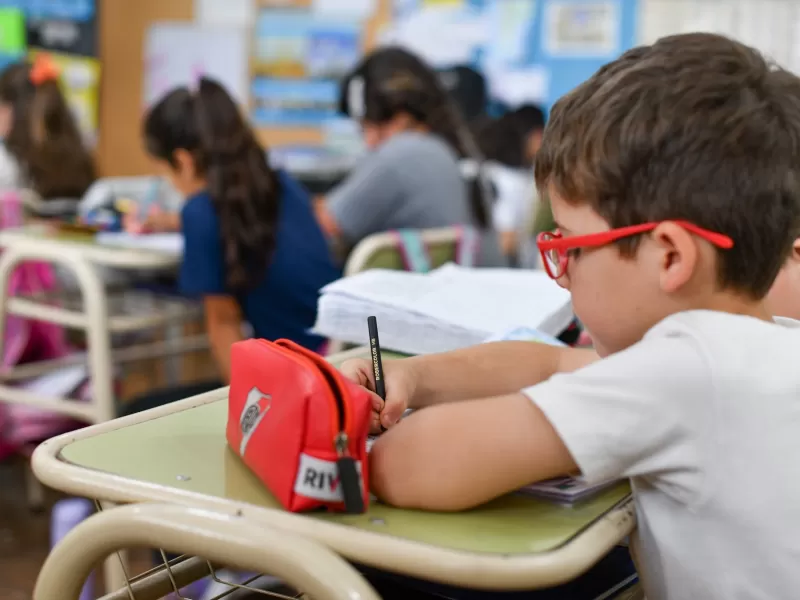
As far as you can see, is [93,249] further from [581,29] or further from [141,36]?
[581,29]

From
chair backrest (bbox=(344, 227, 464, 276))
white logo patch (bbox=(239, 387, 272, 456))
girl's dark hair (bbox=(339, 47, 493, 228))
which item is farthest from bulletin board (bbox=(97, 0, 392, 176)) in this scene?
white logo patch (bbox=(239, 387, 272, 456))

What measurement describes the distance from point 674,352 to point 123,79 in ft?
13.8

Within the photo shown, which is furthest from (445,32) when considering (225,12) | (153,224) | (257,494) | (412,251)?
(257,494)

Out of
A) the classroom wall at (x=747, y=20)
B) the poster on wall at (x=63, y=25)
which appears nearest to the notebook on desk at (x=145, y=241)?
the poster on wall at (x=63, y=25)

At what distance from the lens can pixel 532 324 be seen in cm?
115

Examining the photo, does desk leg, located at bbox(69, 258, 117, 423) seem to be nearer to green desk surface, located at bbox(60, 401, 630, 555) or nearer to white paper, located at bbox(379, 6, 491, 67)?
green desk surface, located at bbox(60, 401, 630, 555)

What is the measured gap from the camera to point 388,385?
83 cm

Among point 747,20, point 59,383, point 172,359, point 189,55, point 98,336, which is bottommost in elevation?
point 172,359

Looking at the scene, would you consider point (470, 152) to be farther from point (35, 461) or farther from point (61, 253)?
point (35, 461)

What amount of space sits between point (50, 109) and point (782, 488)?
3166 millimetres

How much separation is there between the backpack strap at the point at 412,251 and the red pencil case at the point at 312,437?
104 centimetres

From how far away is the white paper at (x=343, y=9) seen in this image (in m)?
4.61

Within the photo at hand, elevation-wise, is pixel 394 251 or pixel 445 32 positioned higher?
pixel 445 32

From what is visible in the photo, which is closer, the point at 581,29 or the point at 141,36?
the point at 141,36
